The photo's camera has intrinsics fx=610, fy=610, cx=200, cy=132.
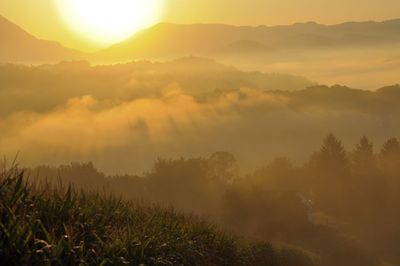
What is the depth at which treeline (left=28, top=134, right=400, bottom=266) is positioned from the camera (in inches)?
2468

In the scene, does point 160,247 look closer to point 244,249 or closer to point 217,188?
point 244,249

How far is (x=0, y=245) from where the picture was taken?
8.79 metres

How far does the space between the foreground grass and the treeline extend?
4035cm

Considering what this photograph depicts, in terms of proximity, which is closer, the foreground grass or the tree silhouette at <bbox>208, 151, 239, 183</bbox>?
the foreground grass

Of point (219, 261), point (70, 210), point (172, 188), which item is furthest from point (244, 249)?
point (172, 188)

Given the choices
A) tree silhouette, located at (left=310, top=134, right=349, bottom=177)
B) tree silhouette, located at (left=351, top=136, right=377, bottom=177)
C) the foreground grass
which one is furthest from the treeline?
the foreground grass

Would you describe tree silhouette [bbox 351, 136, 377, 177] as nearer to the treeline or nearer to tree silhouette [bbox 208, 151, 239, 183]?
the treeline

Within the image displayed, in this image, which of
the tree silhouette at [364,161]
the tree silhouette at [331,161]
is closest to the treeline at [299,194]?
the tree silhouette at [364,161]

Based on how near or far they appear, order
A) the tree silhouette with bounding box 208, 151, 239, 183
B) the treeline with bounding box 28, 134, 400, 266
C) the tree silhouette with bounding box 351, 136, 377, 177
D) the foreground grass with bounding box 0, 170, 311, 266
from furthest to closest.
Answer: the tree silhouette with bounding box 208, 151, 239, 183 → the tree silhouette with bounding box 351, 136, 377, 177 → the treeline with bounding box 28, 134, 400, 266 → the foreground grass with bounding box 0, 170, 311, 266

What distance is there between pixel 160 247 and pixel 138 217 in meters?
2.54

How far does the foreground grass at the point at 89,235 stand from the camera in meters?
9.16

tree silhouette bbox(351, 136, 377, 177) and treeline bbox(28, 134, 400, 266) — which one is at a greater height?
tree silhouette bbox(351, 136, 377, 177)

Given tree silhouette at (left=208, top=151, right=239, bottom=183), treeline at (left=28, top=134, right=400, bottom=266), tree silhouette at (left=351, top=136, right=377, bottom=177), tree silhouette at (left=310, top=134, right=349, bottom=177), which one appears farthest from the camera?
tree silhouette at (left=208, top=151, right=239, bottom=183)

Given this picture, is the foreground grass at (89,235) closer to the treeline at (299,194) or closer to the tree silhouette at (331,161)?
the treeline at (299,194)
